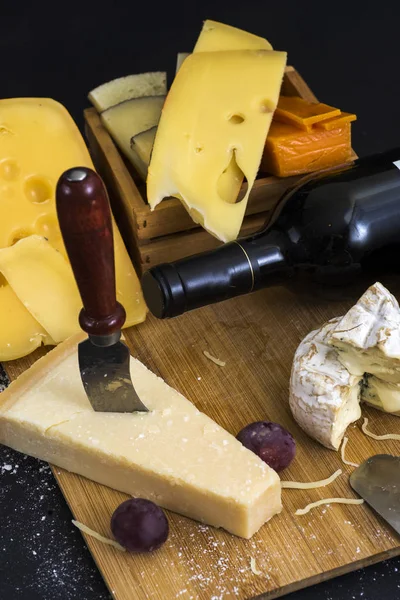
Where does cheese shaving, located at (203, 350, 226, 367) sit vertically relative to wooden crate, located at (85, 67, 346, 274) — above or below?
below

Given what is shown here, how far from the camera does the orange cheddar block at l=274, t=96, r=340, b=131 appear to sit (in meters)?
2.17

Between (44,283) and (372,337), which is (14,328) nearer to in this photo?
(44,283)

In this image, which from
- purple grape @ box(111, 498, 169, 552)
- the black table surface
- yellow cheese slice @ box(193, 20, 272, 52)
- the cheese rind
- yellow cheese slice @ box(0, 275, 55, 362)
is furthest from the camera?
the black table surface

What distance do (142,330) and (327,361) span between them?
47 cm

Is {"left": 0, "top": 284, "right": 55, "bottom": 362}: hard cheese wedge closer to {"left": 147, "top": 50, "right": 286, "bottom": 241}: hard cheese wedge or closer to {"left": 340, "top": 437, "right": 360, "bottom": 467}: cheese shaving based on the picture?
{"left": 147, "top": 50, "right": 286, "bottom": 241}: hard cheese wedge

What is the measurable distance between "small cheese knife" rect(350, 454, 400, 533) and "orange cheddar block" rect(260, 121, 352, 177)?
675 mm

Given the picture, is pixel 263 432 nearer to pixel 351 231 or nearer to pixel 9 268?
pixel 351 231

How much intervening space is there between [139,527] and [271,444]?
299 millimetres

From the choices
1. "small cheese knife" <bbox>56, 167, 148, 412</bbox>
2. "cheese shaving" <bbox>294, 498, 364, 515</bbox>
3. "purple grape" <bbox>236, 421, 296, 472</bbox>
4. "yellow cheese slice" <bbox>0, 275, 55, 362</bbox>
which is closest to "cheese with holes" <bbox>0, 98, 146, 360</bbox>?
"yellow cheese slice" <bbox>0, 275, 55, 362</bbox>

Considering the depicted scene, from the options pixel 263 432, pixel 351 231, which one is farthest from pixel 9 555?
pixel 351 231

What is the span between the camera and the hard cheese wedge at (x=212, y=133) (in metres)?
2.11

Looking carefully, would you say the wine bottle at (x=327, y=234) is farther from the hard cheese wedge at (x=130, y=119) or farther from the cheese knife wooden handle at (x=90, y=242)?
the hard cheese wedge at (x=130, y=119)

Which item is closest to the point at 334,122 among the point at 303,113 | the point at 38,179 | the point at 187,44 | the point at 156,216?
the point at 303,113

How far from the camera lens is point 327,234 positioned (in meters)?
2.06
